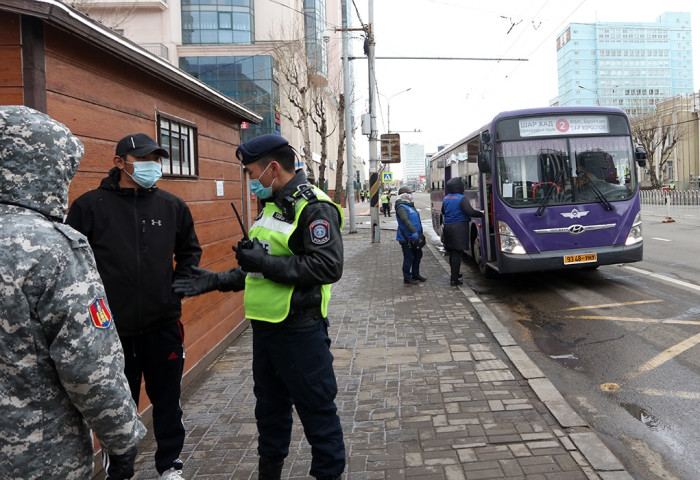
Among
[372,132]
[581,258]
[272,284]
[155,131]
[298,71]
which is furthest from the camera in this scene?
[298,71]

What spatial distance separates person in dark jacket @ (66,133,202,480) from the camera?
2.88m

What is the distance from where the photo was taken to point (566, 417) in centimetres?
384

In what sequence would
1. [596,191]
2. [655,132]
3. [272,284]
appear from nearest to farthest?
[272,284] < [596,191] < [655,132]

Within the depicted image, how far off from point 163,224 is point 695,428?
3.77m

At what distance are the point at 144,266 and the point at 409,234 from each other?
6.88 meters

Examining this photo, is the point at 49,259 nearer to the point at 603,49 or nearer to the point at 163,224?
the point at 163,224

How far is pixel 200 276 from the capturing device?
295 centimetres

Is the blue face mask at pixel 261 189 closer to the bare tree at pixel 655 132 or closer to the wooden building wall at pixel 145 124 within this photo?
the wooden building wall at pixel 145 124

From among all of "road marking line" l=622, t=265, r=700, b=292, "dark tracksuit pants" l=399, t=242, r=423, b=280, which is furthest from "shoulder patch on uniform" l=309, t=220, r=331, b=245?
"road marking line" l=622, t=265, r=700, b=292

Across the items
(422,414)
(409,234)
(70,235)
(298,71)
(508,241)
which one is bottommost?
(422,414)

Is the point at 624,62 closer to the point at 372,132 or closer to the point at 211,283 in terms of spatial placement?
the point at 372,132

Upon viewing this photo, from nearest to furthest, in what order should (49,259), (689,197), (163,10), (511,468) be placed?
(49,259) → (511,468) → (689,197) → (163,10)

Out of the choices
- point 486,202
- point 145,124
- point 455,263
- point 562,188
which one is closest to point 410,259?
point 455,263

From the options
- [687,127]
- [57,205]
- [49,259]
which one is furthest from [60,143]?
[687,127]
